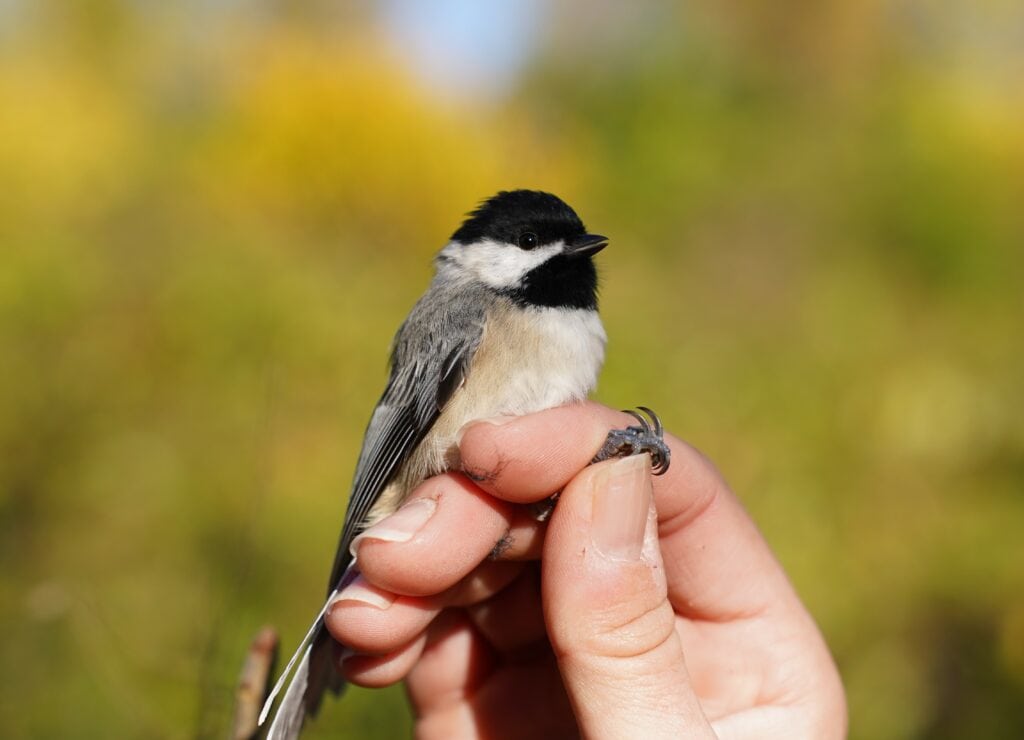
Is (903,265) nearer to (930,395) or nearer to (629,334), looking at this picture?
(930,395)

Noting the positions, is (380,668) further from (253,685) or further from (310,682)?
(253,685)

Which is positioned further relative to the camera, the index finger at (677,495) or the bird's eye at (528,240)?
the bird's eye at (528,240)

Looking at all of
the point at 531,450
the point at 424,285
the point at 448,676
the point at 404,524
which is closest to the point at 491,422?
the point at 531,450

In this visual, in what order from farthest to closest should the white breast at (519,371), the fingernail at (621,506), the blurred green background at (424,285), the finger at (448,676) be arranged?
the blurred green background at (424,285) → the finger at (448,676) → the white breast at (519,371) → the fingernail at (621,506)

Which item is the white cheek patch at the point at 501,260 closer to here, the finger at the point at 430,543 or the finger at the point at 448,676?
the finger at the point at 430,543

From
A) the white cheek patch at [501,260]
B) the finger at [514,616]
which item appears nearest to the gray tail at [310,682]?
the finger at [514,616]

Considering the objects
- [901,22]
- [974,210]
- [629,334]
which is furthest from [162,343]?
[901,22]
